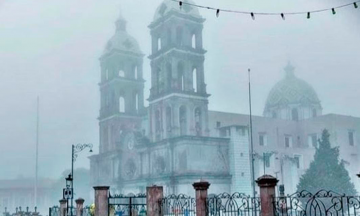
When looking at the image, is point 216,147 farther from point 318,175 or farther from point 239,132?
point 318,175

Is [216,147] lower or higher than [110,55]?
lower

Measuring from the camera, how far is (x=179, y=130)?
42875mm

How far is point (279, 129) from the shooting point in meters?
53.1

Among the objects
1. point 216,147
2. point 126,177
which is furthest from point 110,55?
point 216,147

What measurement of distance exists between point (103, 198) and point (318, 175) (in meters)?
23.0

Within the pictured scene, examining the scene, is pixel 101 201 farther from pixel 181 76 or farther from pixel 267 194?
pixel 181 76

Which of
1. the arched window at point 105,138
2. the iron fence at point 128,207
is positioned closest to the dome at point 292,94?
the arched window at point 105,138

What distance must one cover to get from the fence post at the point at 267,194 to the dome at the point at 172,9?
35196 mm

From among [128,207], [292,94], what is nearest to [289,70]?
[292,94]

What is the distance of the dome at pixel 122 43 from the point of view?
5203 centimetres

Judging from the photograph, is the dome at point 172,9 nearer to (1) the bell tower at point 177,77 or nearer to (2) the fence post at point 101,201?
(1) the bell tower at point 177,77

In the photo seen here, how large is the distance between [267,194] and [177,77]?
1314 inches

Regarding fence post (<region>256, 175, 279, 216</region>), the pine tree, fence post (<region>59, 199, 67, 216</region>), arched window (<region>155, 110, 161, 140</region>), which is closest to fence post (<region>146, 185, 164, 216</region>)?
fence post (<region>256, 175, 279, 216</region>)

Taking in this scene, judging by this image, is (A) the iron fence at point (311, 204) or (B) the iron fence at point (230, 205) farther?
(B) the iron fence at point (230, 205)
